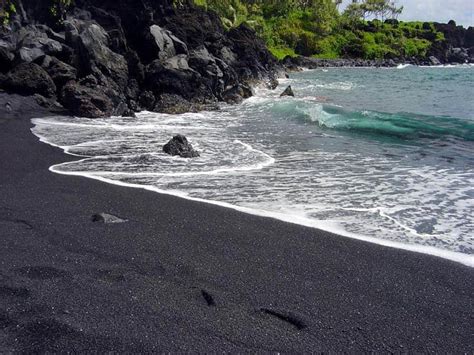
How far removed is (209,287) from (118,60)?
20384mm

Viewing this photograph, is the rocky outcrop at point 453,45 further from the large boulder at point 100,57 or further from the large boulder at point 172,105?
the large boulder at point 100,57

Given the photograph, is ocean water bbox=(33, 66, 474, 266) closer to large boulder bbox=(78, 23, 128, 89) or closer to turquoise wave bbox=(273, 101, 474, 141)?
turquoise wave bbox=(273, 101, 474, 141)

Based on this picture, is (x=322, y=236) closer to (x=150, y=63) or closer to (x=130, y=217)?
(x=130, y=217)

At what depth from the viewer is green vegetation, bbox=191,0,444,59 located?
89750 millimetres

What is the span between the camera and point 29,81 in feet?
62.7

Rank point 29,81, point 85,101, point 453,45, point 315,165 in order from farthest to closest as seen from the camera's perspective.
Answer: point 453,45 < point 29,81 < point 85,101 < point 315,165

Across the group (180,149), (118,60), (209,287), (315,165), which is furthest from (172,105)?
(209,287)

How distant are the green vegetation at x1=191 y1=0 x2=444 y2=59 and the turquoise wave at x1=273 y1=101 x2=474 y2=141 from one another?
62877 millimetres

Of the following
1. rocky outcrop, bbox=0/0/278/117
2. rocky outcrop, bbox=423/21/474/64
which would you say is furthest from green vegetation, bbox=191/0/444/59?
rocky outcrop, bbox=0/0/278/117

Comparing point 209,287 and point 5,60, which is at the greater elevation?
point 5,60

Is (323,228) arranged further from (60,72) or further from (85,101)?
(60,72)

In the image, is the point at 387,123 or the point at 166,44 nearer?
the point at 387,123

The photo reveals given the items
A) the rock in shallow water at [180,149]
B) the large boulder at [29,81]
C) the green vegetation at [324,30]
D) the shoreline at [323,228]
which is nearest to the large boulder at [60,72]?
the large boulder at [29,81]

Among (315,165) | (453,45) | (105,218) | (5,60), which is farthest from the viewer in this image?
(453,45)
